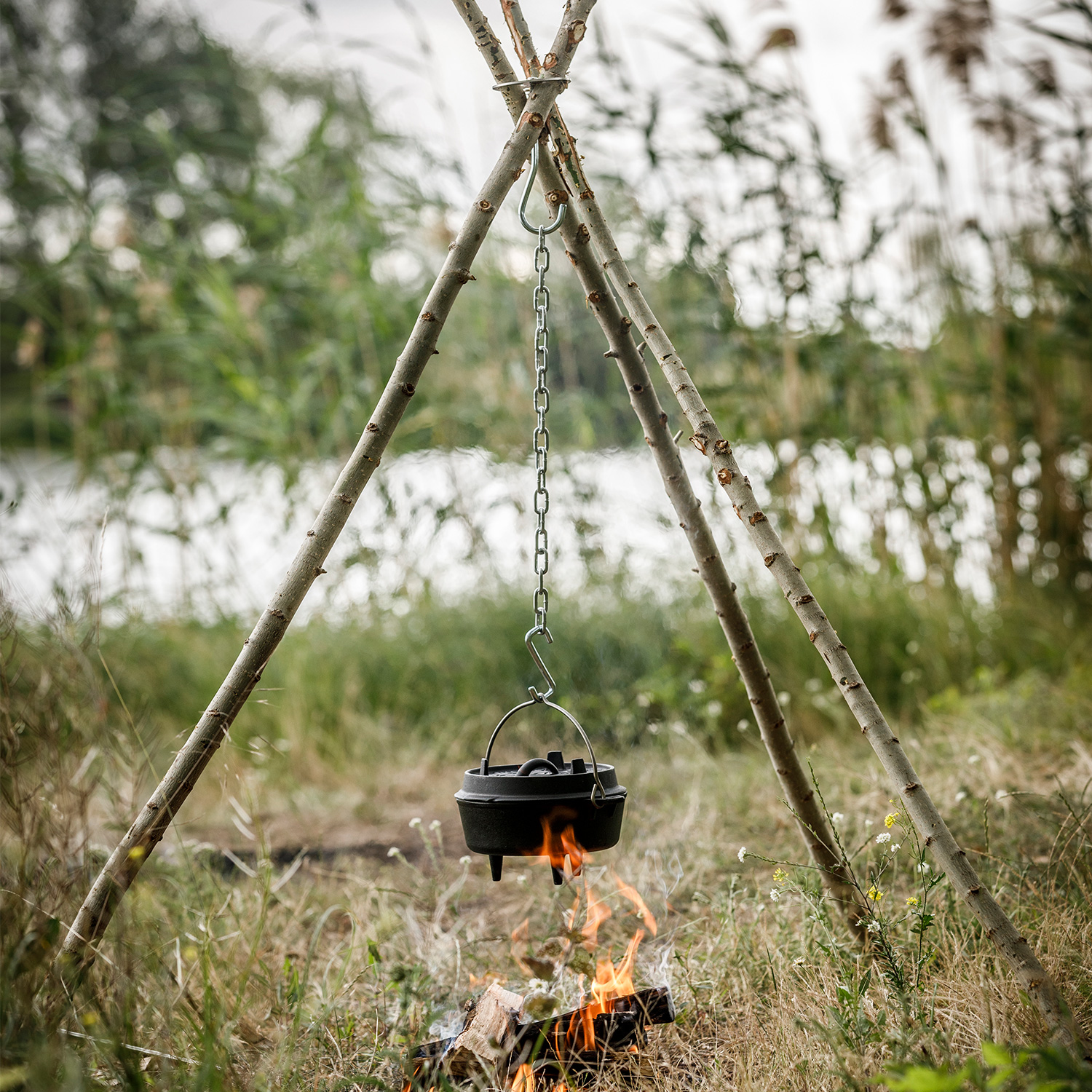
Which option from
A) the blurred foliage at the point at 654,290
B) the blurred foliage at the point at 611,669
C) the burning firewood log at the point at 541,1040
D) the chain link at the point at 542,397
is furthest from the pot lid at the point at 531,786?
the blurred foliage at the point at 654,290

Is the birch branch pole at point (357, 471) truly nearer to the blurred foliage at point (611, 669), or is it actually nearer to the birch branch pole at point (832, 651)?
the birch branch pole at point (832, 651)

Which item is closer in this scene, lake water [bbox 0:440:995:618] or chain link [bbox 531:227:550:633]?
chain link [bbox 531:227:550:633]

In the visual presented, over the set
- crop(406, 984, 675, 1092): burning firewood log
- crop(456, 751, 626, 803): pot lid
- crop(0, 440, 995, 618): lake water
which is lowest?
crop(406, 984, 675, 1092): burning firewood log

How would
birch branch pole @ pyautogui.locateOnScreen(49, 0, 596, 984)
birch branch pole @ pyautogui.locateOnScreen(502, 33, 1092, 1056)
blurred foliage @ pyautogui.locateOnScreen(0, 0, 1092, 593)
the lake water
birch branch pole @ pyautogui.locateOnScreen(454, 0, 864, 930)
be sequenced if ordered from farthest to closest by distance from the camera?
the lake water → blurred foliage @ pyautogui.locateOnScreen(0, 0, 1092, 593) → birch branch pole @ pyautogui.locateOnScreen(454, 0, 864, 930) → birch branch pole @ pyautogui.locateOnScreen(49, 0, 596, 984) → birch branch pole @ pyautogui.locateOnScreen(502, 33, 1092, 1056)

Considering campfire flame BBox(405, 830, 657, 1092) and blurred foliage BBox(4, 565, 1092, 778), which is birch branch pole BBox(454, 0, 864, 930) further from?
blurred foliage BBox(4, 565, 1092, 778)

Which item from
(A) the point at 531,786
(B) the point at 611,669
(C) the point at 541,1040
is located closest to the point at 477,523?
(B) the point at 611,669

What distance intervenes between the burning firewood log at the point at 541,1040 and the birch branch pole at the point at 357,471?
55cm

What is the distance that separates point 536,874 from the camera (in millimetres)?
2090

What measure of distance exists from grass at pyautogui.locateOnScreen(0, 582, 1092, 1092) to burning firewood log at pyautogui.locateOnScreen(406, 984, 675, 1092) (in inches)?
1.8

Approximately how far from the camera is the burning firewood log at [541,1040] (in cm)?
132

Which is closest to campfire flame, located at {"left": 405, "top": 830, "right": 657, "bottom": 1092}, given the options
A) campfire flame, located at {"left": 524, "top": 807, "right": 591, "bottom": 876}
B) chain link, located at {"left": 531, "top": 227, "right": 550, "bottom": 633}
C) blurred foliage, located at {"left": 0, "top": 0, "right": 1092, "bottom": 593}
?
campfire flame, located at {"left": 524, "top": 807, "right": 591, "bottom": 876}

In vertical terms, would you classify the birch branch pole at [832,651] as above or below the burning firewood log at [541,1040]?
above

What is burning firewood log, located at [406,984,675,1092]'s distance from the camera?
132 cm

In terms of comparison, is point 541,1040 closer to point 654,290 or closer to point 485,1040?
point 485,1040
